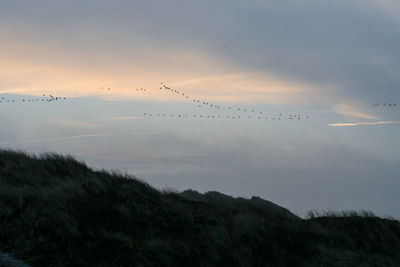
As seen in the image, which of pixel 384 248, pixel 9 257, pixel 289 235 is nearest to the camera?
pixel 9 257

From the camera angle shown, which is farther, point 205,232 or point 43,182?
point 43,182

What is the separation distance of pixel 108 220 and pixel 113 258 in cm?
192

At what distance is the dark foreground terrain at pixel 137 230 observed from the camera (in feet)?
29.4

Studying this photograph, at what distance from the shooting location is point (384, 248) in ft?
49.4

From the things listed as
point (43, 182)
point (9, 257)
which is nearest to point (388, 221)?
point (43, 182)

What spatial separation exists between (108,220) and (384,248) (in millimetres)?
10303

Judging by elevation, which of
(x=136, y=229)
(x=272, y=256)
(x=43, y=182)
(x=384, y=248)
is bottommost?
(x=384, y=248)

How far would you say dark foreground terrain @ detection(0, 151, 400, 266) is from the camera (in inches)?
352

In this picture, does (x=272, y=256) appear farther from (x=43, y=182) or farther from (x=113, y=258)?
(x=43, y=182)

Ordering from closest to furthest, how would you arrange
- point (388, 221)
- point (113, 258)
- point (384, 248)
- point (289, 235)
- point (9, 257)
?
1. point (9, 257)
2. point (113, 258)
3. point (289, 235)
4. point (384, 248)
5. point (388, 221)

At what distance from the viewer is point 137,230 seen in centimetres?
1059

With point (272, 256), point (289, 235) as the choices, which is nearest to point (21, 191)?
point (272, 256)

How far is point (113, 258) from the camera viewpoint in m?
8.84

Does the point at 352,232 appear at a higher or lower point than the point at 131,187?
lower
